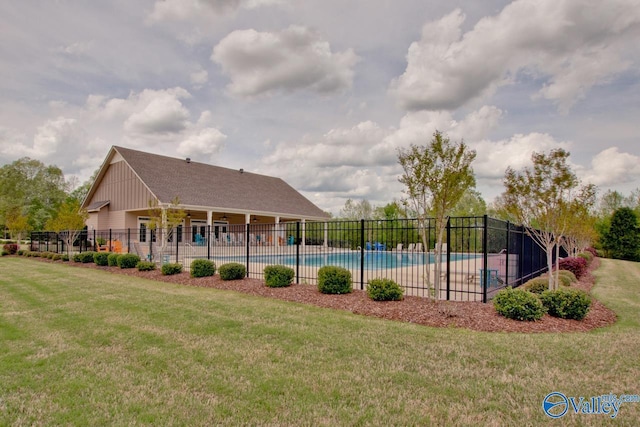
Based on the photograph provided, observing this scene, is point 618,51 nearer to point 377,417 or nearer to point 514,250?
point 514,250

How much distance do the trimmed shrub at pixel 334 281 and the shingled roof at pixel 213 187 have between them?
17.3 metres

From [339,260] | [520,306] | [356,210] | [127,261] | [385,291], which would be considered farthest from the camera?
[356,210]

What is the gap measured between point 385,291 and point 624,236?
100ft

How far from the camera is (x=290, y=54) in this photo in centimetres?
1102

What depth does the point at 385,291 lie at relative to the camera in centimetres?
773

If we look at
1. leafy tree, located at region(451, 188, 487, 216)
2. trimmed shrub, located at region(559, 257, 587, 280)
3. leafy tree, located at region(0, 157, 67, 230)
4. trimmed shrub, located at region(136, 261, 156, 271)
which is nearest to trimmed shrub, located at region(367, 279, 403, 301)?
trimmed shrub, located at region(559, 257, 587, 280)

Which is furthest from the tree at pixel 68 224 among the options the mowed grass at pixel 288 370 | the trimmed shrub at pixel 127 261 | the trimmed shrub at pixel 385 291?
the trimmed shrub at pixel 385 291

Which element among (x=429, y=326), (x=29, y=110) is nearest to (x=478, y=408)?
(x=429, y=326)

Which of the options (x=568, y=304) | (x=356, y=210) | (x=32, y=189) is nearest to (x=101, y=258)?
(x=568, y=304)

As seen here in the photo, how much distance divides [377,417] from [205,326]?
3.68m

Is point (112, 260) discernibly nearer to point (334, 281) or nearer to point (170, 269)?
point (170, 269)

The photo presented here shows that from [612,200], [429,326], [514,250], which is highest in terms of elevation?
[612,200]

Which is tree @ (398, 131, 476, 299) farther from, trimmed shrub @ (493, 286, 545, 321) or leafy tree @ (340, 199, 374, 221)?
leafy tree @ (340, 199, 374, 221)

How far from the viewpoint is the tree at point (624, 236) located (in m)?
27.6
